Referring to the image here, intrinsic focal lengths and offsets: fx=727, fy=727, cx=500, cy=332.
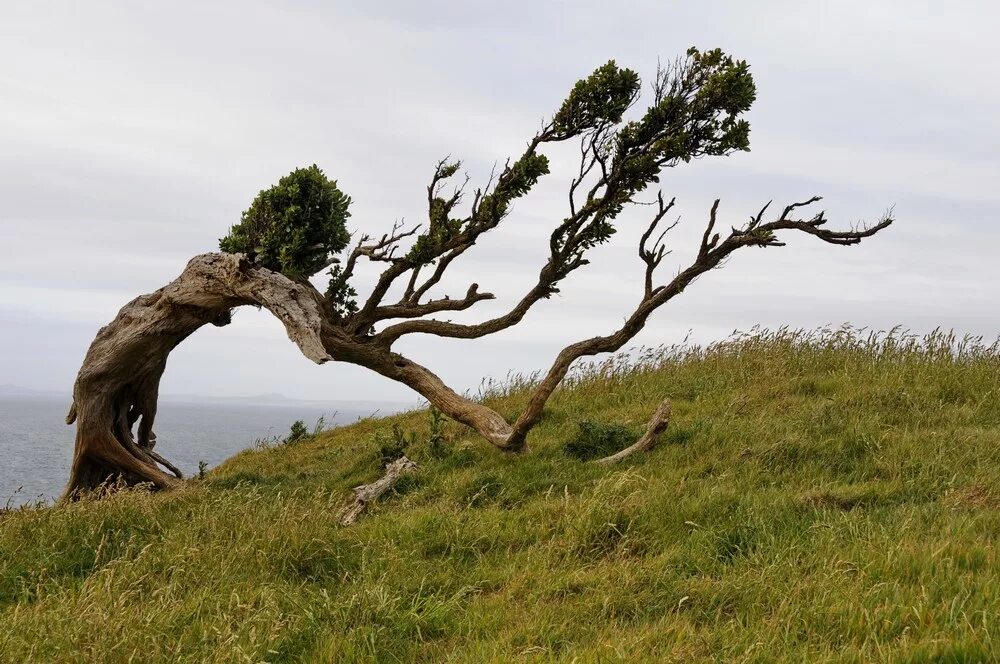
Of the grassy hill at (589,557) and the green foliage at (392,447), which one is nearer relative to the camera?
the grassy hill at (589,557)

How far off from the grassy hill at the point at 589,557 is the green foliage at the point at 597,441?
5cm

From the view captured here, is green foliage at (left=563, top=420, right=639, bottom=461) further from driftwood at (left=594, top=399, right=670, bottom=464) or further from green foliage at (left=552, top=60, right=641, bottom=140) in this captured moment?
green foliage at (left=552, top=60, right=641, bottom=140)

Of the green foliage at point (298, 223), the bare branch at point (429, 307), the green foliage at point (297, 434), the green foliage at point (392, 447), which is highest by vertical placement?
the green foliage at point (298, 223)

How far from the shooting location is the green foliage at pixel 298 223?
45.1ft

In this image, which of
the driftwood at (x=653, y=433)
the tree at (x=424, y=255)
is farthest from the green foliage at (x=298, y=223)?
the driftwood at (x=653, y=433)

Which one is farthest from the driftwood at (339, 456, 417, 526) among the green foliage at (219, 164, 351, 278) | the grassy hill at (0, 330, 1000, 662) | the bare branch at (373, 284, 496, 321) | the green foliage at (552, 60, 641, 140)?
the green foliage at (552, 60, 641, 140)

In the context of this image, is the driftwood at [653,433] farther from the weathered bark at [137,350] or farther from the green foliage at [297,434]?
the green foliage at [297,434]

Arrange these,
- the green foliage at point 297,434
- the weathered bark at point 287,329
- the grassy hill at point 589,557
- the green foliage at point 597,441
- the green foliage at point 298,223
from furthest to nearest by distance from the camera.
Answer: the green foliage at point 297,434 < the green foliage at point 298,223 < the weathered bark at point 287,329 < the green foliage at point 597,441 < the grassy hill at point 589,557

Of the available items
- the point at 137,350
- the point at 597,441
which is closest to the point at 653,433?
the point at 597,441

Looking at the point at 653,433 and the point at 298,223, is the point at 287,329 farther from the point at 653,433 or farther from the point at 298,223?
the point at 653,433

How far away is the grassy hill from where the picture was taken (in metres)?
5.02

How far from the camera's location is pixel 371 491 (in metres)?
10.0

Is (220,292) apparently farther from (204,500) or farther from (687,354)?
(687,354)

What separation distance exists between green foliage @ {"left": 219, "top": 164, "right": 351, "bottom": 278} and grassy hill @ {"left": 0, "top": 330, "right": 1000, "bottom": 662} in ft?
15.0
